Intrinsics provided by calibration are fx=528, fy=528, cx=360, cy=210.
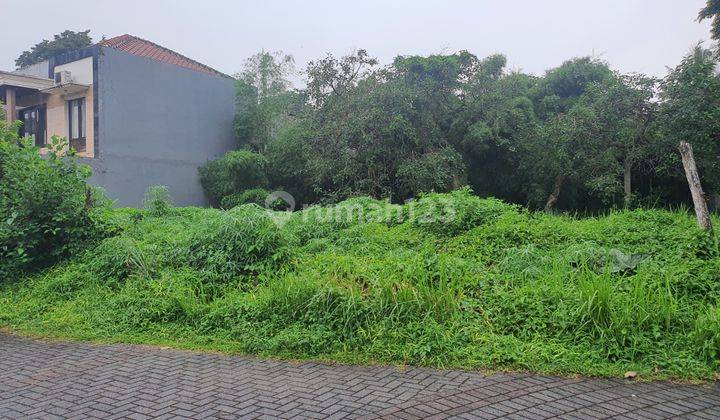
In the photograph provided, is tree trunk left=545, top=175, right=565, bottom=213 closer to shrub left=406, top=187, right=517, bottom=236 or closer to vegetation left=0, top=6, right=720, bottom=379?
vegetation left=0, top=6, right=720, bottom=379

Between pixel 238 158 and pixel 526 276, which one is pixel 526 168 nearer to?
pixel 238 158

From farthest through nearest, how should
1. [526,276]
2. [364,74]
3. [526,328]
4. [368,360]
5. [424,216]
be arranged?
[364,74] → [424,216] → [526,276] → [526,328] → [368,360]

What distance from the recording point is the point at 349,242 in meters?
7.50

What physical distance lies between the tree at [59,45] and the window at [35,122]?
40.6ft

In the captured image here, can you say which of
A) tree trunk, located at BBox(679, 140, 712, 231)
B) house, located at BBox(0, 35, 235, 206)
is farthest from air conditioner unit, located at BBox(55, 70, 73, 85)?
tree trunk, located at BBox(679, 140, 712, 231)

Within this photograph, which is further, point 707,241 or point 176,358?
point 707,241

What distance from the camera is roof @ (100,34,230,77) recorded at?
20.0m

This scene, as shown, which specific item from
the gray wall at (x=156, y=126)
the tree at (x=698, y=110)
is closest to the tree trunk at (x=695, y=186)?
the tree at (x=698, y=110)

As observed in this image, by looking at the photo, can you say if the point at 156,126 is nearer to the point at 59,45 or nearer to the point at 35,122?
the point at 35,122

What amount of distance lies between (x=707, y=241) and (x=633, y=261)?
34.6 inches

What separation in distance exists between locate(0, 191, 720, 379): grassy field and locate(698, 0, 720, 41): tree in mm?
13262

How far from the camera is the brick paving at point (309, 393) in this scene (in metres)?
3.21

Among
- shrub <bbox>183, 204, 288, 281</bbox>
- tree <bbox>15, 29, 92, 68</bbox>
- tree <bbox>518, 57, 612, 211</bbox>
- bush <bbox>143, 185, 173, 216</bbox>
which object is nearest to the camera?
shrub <bbox>183, 204, 288, 281</bbox>

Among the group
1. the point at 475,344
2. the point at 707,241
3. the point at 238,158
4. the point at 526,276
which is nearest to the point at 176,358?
the point at 475,344
